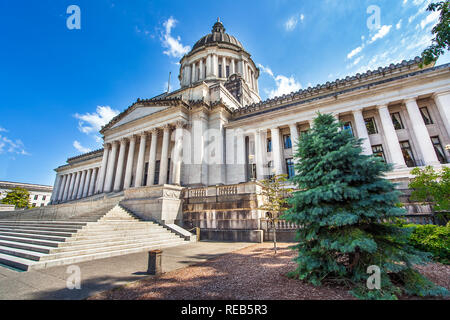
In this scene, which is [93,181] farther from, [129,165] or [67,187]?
[129,165]

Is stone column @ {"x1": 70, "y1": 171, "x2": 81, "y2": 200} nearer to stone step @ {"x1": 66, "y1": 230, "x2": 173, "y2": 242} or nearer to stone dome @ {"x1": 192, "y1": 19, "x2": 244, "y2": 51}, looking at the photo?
stone dome @ {"x1": 192, "y1": 19, "x2": 244, "y2": 51}

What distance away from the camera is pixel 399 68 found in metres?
21.1

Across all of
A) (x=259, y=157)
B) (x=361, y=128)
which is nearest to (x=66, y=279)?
(x=259, y=157)

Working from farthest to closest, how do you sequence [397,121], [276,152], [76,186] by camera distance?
1. [76,186]
2. [276,152]
3. [397,121]

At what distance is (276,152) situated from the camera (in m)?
23.8

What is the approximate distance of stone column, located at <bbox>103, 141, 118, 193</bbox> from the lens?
2863 cm

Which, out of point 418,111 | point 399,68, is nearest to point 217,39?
point 399,68

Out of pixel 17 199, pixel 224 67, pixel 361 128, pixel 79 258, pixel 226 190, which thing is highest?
pixel 224 67

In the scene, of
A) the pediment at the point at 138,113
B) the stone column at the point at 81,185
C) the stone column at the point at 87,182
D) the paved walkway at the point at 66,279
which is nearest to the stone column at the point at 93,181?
the stone column at the point at 87,182

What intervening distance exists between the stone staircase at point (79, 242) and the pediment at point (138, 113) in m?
17.1

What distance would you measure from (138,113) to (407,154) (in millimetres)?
33993

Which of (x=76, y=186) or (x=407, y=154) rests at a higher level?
(x=76, y=186)
